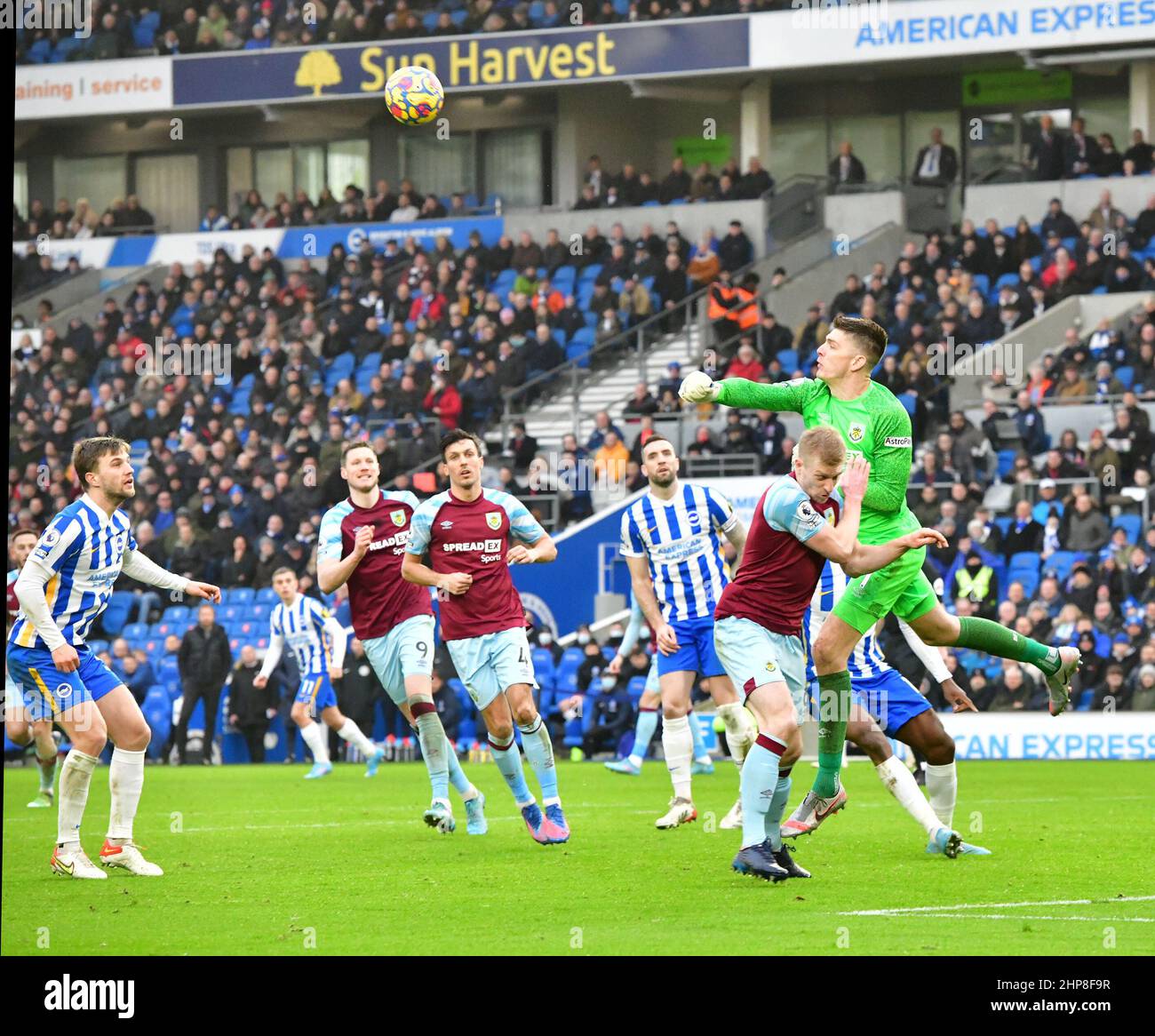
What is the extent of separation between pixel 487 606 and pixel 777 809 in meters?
2.81

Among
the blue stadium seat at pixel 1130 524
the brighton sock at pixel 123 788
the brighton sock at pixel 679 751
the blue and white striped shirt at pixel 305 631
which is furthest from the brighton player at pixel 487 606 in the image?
the blue stadium seat at pixel 1130 524

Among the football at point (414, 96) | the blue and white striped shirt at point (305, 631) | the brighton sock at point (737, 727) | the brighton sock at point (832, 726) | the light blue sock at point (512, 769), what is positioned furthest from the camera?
the blue and white striped shirt at point (305, 631)

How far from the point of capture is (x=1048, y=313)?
Result: 27.0 metres

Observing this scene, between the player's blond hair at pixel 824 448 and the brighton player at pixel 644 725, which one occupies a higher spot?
the player's blond hair at pixel 824 448

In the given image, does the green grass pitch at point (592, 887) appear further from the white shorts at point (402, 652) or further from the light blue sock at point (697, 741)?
the light blue sock at point (697, 741)

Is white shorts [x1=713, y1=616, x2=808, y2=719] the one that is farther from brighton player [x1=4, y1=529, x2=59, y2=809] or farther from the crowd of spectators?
the crowd of spectators

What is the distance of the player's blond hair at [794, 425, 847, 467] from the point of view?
8945mm

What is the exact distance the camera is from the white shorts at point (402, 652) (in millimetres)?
12195

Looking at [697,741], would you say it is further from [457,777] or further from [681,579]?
[457,777]

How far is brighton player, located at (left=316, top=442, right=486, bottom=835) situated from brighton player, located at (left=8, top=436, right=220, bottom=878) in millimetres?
1963

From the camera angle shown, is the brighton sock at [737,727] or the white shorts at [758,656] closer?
the white shorts at [758,656]

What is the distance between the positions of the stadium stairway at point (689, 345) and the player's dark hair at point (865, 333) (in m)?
19.4

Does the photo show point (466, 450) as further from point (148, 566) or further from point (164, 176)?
point (164, 176)
